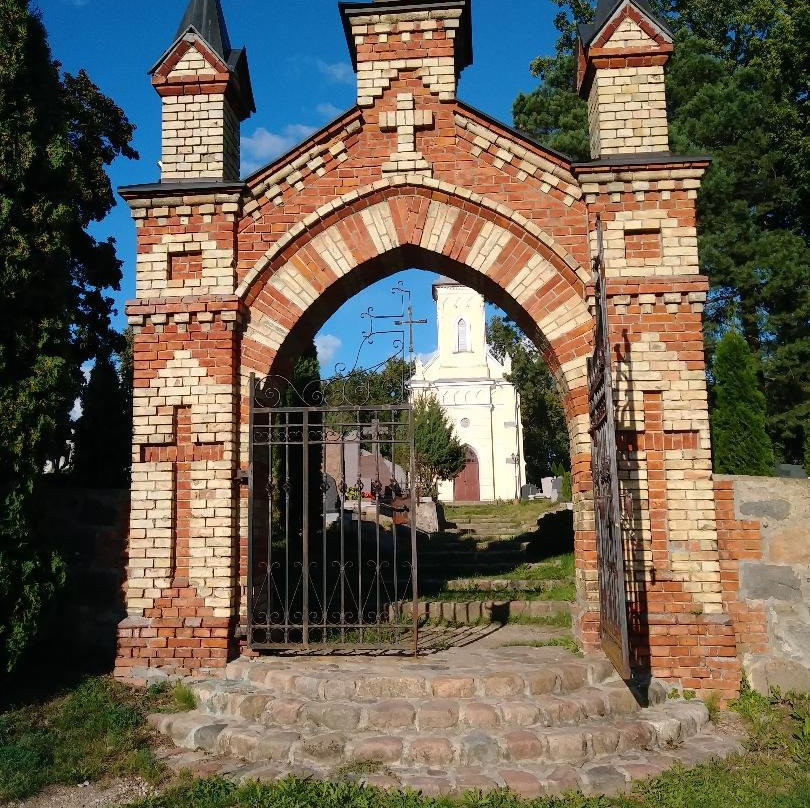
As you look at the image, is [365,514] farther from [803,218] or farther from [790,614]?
[803,218]

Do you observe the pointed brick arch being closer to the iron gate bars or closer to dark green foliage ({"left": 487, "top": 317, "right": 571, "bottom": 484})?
the iron gate bars

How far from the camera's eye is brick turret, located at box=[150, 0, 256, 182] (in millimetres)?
6938

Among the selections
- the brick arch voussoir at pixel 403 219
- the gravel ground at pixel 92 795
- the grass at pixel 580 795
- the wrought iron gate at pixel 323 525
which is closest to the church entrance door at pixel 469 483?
the wrought iron gate at pixel 323 525

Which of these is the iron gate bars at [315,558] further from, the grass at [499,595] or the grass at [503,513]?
the grass at [503,513]

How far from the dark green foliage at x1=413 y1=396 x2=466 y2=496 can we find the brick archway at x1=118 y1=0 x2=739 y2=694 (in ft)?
59.7

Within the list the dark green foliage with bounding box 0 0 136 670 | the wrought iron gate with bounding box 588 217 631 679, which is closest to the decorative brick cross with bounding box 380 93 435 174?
the wrought iron gate with bounding box 588 217 631 679

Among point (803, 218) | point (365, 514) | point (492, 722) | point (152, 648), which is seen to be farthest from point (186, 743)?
point (803, 218)

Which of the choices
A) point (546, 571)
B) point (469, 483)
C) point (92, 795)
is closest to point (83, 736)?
point (92, 795)

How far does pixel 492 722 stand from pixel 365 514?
38.4 feet

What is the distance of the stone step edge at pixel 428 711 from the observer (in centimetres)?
510

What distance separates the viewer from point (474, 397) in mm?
32781

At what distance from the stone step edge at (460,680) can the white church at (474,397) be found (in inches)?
1021

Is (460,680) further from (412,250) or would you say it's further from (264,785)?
(412,250)

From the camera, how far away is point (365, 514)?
16703mm
